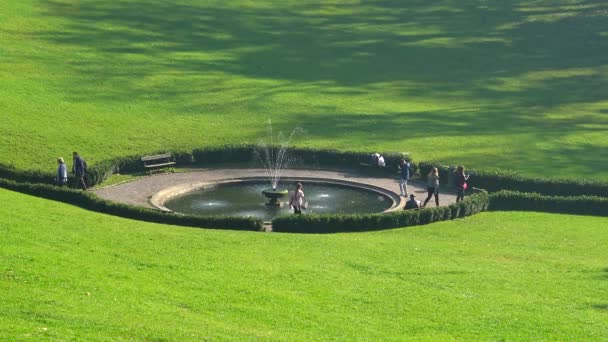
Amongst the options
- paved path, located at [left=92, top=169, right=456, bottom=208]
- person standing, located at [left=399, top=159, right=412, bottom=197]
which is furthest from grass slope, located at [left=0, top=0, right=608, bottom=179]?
person standing, located at [left=399, top=159, right=412, bottom=197]

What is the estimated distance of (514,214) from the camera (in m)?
44.1

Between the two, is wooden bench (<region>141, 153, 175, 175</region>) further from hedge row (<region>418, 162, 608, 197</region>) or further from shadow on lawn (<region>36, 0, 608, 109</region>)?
hedge row (<region>418, 162, 608, 197</region>)

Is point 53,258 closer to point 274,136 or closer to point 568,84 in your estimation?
point 274,136

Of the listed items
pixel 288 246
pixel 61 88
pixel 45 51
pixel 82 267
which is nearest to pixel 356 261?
pixel 288 246

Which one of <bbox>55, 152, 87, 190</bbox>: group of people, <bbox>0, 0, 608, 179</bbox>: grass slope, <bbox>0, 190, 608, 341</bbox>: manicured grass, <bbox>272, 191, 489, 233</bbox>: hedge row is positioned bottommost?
<bbox>0, 190, 608, 341</bbox>: manicured grass

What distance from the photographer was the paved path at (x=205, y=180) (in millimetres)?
45344

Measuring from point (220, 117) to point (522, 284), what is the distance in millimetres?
32397

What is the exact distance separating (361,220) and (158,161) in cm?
1542

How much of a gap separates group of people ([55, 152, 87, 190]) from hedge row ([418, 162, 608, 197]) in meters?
16.9

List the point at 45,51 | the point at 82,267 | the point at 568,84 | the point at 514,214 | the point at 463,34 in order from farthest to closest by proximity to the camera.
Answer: the point at 463,34 < the point at 568,84 < the point at 45,51 < the point at 514,214 < the point at 82,267

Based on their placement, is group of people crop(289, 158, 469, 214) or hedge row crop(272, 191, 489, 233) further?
group of people crop(289, 158, 469, 214)

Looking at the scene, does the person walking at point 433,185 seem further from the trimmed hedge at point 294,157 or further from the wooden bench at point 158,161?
the wooden bench at point 158,161

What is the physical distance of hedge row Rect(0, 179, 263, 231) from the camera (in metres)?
38.5

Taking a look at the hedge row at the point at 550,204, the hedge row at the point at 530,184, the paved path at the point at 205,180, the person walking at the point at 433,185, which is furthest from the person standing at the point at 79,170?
the hedge row at the point at 550,204
